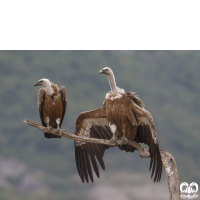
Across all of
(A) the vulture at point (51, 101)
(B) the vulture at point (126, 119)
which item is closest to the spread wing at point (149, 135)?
(B) the vulture at point (126, 119)

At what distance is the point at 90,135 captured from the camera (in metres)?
10.8

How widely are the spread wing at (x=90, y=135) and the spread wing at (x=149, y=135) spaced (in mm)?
1046

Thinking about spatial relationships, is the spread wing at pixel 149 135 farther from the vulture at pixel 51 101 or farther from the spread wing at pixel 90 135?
the vulture at pixel 51 101

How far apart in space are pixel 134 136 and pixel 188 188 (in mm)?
1624

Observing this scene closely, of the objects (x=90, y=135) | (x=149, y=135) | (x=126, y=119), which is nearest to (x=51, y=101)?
(x=90, y=135)

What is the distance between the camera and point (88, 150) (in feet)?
36.0

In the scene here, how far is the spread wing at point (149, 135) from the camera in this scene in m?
9.01

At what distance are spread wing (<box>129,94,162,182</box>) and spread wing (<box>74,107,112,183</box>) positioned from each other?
1.05m

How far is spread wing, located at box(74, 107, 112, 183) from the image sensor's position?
34.6ft

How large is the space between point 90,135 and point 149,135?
70.6 inches

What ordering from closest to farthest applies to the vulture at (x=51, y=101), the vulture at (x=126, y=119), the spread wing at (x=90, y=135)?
the vulture at (x=126, y=119) → the vulture at (x=51, y=101) → the spread wing at (x=90, y=135)

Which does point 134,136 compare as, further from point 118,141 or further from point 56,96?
point 56,96

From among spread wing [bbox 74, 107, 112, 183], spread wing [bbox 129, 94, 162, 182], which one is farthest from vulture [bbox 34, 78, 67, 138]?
spread wing [bbox 129, 94, 162, 182]

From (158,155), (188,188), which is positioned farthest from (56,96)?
(188,188)
